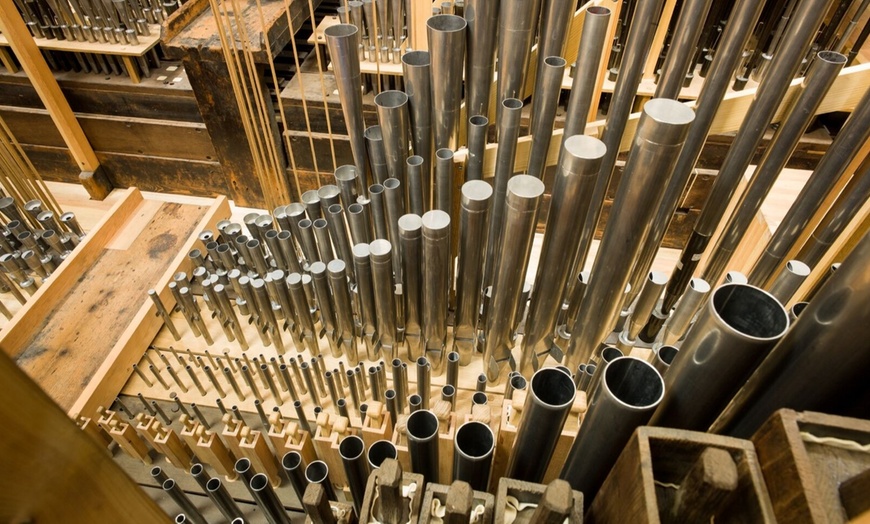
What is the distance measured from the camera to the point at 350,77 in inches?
53.2

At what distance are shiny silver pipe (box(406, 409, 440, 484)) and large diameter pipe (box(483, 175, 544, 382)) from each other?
1.41 feet

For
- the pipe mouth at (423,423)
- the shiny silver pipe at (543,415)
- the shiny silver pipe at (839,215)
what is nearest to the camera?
the shiny silver pipe at (543,415)

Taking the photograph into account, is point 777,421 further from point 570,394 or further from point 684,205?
point 684,205

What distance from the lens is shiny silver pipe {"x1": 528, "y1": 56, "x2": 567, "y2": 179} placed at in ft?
3.93

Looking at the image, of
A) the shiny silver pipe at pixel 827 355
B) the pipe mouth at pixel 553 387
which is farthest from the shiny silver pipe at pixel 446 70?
the shiny silver pipe at pixel 827 355

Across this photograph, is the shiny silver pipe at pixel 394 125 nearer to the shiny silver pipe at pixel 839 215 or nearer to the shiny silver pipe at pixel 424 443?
the shiny silver pipe at pixel 424 443

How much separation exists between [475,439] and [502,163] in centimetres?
73

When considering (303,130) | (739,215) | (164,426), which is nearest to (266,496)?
(164,426)

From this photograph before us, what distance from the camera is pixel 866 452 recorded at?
1.88 feet

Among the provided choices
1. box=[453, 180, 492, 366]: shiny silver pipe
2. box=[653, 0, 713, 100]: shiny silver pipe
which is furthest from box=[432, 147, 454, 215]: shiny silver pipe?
box=[653, 0, 713, 100]: shiny silver pipe

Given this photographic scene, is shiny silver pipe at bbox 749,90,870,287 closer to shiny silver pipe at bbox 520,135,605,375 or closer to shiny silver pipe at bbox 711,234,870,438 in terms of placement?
shiny silver pipe at bbox 520,135,605,375

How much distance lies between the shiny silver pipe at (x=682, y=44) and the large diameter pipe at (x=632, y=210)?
10.6 inches

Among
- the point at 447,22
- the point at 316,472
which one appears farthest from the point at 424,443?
the point at 447,22

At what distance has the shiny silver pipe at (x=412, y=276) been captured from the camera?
4.44 ft
